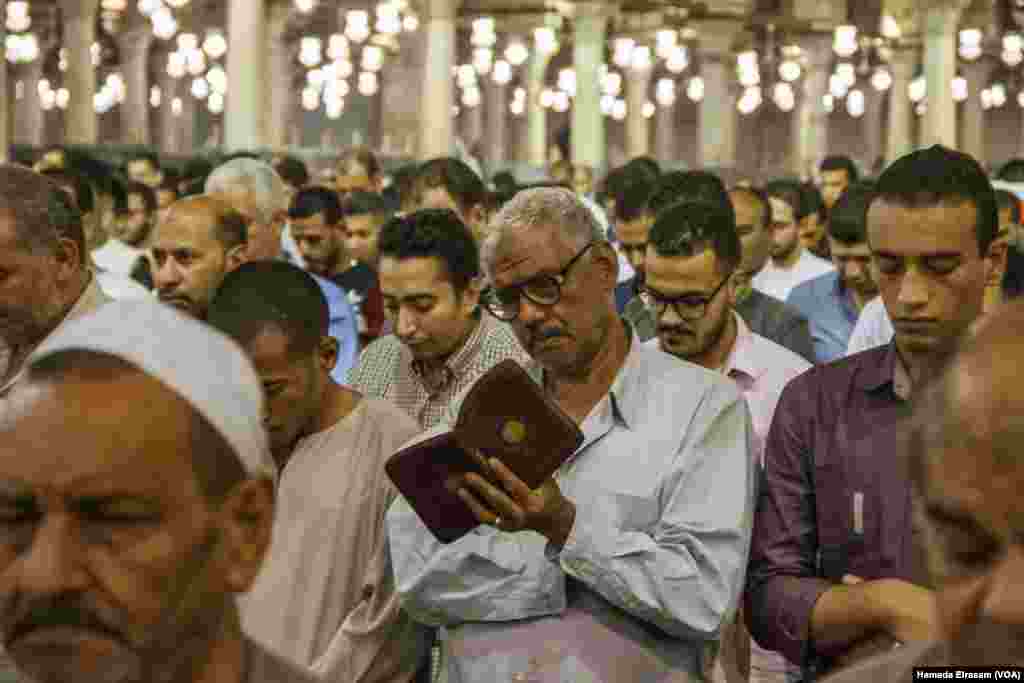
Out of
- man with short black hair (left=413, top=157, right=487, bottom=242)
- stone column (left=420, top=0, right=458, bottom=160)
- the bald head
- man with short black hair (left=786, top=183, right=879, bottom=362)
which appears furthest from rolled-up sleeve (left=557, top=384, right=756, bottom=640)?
stone column (left=420, top=0, right=458, bottom=160)

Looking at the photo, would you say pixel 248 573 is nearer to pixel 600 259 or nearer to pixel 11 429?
pixel 11 429

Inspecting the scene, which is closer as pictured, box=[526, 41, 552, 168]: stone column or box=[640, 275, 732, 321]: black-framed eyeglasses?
box=[640, 275, 732, 321]: black-framed eyeglasses

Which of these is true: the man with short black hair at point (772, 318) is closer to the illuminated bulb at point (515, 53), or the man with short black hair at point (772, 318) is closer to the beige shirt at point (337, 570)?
the beige shirt at point (337, 570)

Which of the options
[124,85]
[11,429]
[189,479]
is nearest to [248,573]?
[189,479]

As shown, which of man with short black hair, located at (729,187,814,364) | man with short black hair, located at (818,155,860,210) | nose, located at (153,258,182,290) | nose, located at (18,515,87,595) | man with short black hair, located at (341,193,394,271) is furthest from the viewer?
man with short black hair, located at (818,155,860,210)

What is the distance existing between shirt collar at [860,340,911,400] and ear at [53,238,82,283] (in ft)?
6.92

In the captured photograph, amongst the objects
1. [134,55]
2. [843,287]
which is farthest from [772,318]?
[134,55]

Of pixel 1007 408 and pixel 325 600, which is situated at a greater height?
pixel 1007 408

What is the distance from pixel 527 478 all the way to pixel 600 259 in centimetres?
72

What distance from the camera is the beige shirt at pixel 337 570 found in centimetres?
416

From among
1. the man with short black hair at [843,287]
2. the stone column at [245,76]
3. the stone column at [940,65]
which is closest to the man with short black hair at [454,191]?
the man with short black hair at [843,287]

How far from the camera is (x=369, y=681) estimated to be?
426cm

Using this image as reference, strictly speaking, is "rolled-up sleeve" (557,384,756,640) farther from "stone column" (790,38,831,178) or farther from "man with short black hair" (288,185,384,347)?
"stone column" (790,38,831,178)

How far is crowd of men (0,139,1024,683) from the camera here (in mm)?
2090
